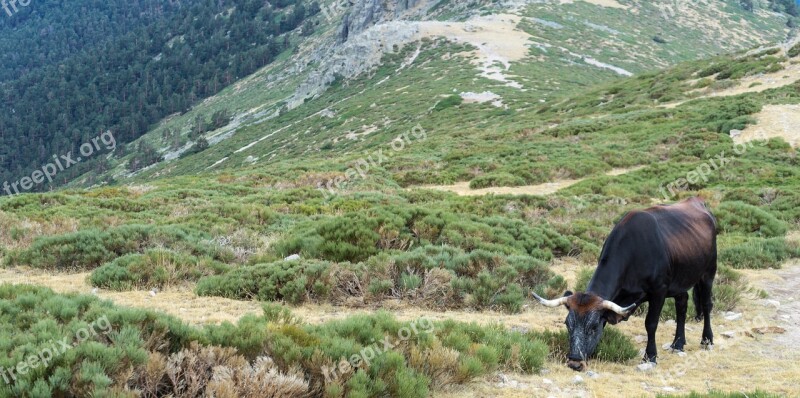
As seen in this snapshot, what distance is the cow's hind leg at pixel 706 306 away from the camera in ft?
20.8

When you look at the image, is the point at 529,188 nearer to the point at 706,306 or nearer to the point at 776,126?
the point at 776,126

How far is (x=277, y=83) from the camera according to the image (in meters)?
127

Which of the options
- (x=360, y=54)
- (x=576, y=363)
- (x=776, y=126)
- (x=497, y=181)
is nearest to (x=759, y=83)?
(x=776, y=126)

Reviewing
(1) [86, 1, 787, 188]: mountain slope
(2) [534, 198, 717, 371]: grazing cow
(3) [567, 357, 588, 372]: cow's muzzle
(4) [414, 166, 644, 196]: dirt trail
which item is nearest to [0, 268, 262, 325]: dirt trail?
(3) [567, 357, 588, 372]: cow's muzzle

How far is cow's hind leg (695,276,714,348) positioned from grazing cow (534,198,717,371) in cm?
1

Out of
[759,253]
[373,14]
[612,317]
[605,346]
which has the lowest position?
[373,14]

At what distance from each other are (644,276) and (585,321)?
2.96 ft

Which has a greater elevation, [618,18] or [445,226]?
[445,226]

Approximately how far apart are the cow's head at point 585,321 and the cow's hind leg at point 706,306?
1697 mm

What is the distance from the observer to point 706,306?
646 centimetres

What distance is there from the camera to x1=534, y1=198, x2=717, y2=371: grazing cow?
5352 mm

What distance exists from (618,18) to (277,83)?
7330 cm

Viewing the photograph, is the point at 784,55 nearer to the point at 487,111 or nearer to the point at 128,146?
the point at 487,111

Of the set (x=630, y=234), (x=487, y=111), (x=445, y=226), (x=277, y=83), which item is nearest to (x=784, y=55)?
(x=487, y=111)
